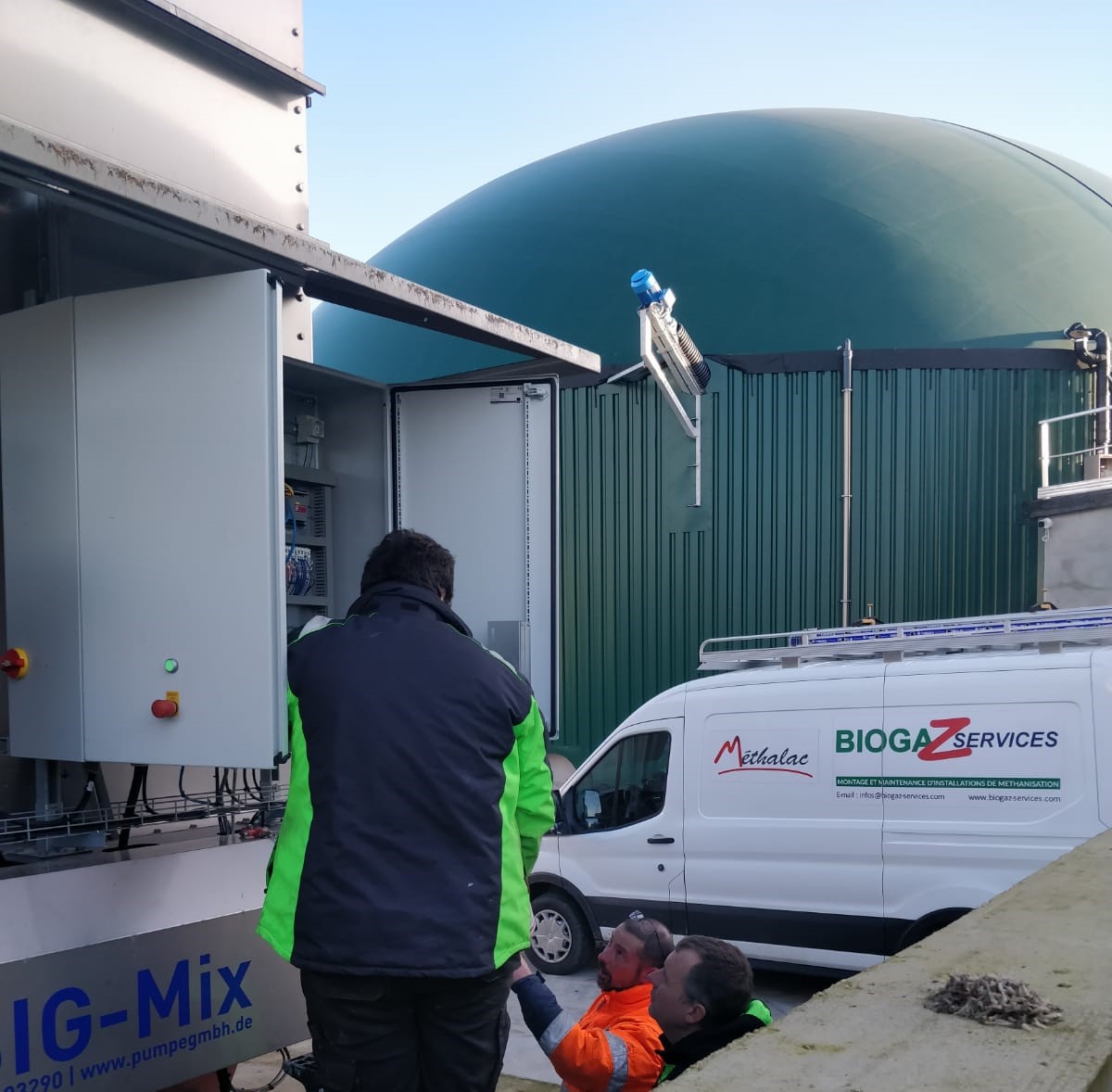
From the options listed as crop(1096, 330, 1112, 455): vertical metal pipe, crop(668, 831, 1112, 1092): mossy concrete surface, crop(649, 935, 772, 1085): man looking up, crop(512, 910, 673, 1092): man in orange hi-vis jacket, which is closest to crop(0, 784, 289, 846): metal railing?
crop(512, 910, 673, 1092): man in orange hi-vis jacket

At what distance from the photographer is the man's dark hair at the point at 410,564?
126 inches

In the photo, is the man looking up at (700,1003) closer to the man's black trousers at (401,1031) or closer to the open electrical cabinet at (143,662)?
the man's black trousers at (401,1031)

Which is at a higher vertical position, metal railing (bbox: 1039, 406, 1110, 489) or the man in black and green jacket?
metal railing (bbox: 1039, 406, 1110, 489)

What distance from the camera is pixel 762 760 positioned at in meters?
7.66

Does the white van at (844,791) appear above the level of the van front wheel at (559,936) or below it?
above

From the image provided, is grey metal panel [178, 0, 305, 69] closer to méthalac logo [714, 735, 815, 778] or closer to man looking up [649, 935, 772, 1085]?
man looking up [649, 935, 772, 1085]

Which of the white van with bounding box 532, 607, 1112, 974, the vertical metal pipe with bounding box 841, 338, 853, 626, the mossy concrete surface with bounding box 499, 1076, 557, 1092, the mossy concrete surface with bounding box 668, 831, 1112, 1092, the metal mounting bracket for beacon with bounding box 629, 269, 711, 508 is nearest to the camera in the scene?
the mossy concrete surface with bounding box 668, 831, 1112, 1092

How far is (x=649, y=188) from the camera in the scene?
55.8ft

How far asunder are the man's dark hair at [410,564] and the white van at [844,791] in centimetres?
461

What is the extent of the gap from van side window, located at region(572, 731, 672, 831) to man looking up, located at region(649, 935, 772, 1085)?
5068 mm

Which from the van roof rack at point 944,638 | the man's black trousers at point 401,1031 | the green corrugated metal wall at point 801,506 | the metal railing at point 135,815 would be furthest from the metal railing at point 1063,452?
the man's black trousers at point 401,1031

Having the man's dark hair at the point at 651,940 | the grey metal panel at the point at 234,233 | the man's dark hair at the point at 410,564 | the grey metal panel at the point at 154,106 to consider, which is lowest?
the man's dark hair at the point at 651,940

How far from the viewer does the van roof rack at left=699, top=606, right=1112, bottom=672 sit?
6.86 meters

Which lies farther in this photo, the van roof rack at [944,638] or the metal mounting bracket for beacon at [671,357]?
the metal mounting bracket for beacon at [671,357]
